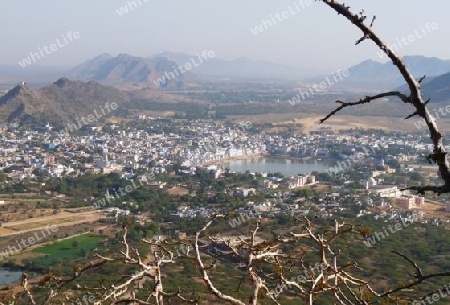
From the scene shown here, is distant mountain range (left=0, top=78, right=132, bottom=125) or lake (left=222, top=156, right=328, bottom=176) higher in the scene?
distant mountain range (left=0, top=78, right=132, bottom=125)

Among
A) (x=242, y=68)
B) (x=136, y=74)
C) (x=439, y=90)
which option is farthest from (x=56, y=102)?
(x=242, y=68)

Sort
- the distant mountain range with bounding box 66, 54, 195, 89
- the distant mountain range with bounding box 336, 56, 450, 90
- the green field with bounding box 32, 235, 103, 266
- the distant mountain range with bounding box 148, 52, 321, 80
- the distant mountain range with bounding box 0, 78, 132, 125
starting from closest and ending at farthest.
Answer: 1. the green field with bounding box 32, 235, 103, 266
2. the distant mountain range with bounding box 0, 78, 132, 125
3. the distant mountain range with bounding box 66, 54, 195, 89
4. the distant mountain range with bounding box 336, 56, 450, 90
5. the distant mountain range with bounding box 148, 52, 321, 80

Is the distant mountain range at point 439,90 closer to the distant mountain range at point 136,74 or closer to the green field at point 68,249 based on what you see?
the green field at point 68,249

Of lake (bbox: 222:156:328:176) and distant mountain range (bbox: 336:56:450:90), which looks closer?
lake (bbox: 222:156:328:176)

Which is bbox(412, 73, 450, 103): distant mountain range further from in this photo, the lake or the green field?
the green field

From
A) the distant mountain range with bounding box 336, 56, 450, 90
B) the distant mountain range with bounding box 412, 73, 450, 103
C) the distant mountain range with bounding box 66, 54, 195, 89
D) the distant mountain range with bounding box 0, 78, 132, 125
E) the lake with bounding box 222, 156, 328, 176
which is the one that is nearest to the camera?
the lake with bounding box 222, 156, 328, 176

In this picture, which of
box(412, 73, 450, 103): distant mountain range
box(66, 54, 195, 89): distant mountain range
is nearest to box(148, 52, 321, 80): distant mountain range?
box(66, 54, 195, 89): distant mountain range

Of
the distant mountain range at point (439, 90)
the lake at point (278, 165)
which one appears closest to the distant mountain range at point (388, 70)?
the distant mountain range at point (439, 90)
